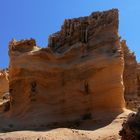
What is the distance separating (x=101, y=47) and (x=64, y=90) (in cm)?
383

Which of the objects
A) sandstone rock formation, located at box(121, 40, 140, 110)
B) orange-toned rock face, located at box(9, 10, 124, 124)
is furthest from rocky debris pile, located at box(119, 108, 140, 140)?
sandstone rock formation, located at box(121, 40, 140, 110)

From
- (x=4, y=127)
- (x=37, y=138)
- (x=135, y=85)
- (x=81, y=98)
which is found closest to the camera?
(x=37, y=138)

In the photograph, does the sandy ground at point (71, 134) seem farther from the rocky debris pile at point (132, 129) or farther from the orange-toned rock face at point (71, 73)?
the rocky debris pile at point (132, 129)

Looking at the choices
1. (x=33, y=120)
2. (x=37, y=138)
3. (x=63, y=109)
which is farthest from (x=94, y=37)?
(x=37, y=138)

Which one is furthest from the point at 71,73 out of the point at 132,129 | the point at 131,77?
the point at 132,129

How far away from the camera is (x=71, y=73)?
27984 millimetres

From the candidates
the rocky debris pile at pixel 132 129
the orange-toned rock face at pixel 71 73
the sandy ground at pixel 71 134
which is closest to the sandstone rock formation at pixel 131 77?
the orange-toned rock face at pixel 71 73

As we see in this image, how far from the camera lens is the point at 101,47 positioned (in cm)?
2819

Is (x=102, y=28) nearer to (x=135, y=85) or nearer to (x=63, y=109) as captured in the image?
(x=63, y=109)

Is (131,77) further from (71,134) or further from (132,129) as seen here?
(132,129)

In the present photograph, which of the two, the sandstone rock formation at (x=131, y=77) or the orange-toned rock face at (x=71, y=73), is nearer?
the orange-toned rock face at (x=71, y=73)

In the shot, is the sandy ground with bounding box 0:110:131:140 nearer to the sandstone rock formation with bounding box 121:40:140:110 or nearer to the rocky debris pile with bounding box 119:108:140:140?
the rocky debris pile with bounding box 119:108:140:140

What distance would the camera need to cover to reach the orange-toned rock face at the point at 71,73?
26828 mm

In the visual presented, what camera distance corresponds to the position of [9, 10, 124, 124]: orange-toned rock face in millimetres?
26828
